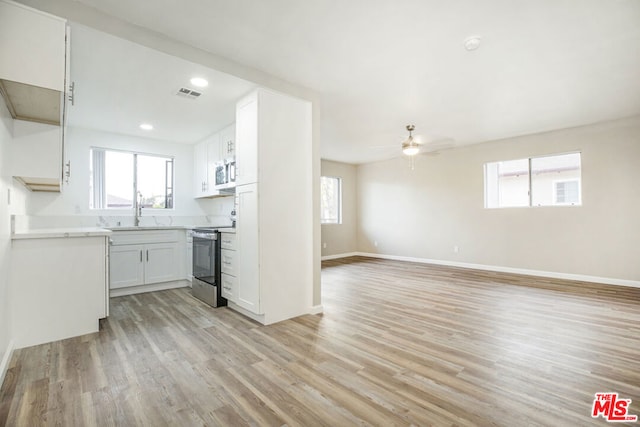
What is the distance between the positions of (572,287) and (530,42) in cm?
398

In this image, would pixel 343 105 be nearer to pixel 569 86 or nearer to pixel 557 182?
pixel 569 86

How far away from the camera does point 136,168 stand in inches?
192

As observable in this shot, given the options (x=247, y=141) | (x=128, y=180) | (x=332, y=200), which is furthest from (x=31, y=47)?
(x=332, y=200)

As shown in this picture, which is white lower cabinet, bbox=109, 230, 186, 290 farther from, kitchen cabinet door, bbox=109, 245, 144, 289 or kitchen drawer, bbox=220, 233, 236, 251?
kitchen drawer, bbox=220, 233, 236, 251

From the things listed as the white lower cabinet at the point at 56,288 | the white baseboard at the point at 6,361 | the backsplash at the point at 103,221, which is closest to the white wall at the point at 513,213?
the backsplash at the point at 103,221

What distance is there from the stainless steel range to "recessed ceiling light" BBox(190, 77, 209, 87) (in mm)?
1707

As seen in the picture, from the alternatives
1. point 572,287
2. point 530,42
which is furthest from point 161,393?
point 572,287

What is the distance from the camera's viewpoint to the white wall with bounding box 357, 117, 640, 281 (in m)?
4.68

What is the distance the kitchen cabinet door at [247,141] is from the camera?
305cm

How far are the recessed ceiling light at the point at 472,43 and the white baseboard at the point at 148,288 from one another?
4918mm

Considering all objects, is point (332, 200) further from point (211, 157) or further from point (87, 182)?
point (87, 182)

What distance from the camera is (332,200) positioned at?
8.21 m

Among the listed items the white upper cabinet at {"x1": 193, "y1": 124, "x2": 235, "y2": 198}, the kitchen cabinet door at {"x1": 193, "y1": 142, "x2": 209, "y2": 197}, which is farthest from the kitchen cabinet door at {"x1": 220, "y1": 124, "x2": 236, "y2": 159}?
the kitchen cabinet door at {"x1": 193, "y1": 142, "x2": 209, "y2": 197}

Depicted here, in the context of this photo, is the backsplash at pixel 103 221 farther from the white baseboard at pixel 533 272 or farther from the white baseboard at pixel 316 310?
the white baseboard at pixel 533 272
